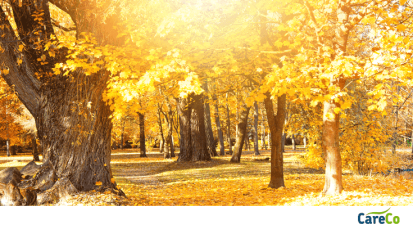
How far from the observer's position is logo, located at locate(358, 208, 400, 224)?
18.2ft

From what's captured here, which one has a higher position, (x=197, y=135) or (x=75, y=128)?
(x=75, y=128)

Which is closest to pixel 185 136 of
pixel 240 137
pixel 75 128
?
pixel 240 137

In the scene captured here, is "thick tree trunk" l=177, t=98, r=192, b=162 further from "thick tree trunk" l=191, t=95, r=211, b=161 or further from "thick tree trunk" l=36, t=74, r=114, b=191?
"thick tree trunk" l=36, t=74, r=114, b=191

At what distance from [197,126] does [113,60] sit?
40.2 ft

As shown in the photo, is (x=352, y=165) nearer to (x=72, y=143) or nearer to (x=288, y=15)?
(x=288, y=15)

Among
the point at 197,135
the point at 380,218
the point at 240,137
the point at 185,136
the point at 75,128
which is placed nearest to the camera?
the point at 380,218

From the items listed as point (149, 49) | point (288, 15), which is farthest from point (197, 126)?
point (149, 49)

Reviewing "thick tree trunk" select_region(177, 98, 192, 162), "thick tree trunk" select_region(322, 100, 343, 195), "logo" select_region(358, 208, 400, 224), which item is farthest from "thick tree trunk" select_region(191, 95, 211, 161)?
"logo" select_region(358, 208, 400, 224)

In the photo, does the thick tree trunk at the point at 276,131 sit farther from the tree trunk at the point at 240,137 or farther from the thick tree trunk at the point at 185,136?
the thick tree trunk at the point at 185,136

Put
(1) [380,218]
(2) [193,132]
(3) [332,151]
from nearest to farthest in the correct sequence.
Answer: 1. (1) [380,218]
2. (3) [332,151]
3. (2) [193,132]

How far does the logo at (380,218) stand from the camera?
555cm

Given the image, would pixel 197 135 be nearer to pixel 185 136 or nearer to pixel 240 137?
pixel 185 136

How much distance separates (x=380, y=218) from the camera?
5.59 meters

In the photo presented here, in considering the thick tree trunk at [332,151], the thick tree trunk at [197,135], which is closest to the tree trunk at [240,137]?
the thick tree trunk at [197,135]
